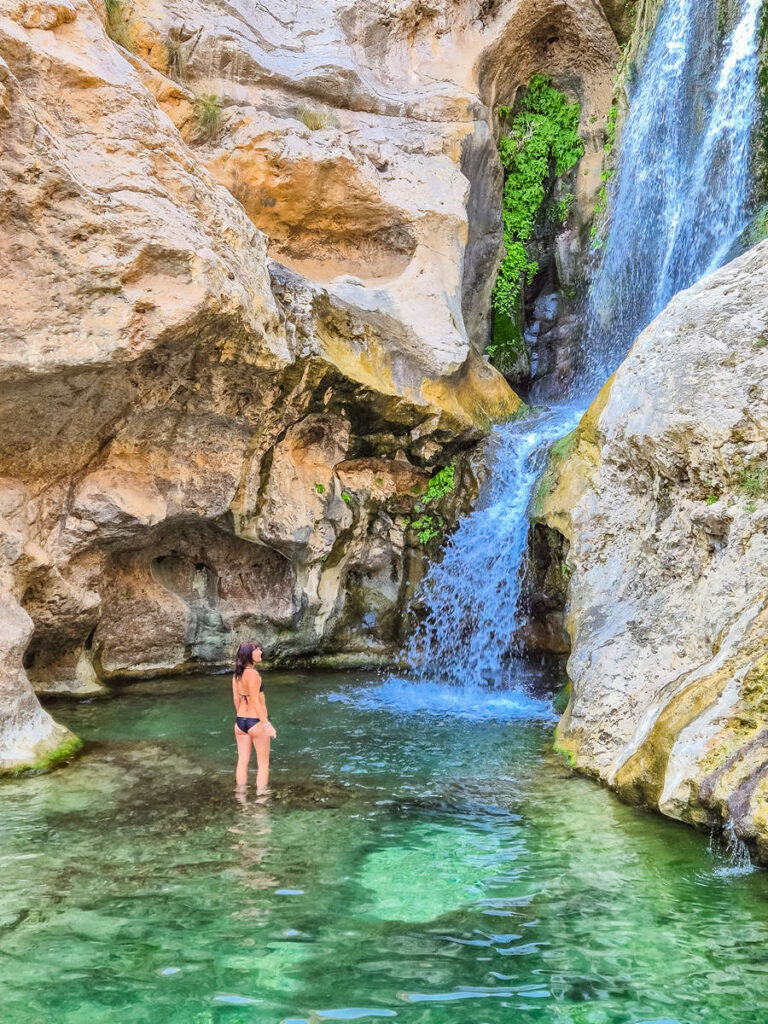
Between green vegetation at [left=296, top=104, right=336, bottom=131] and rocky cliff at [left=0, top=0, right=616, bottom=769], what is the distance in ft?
0.12

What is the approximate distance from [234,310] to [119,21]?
6.06 metres

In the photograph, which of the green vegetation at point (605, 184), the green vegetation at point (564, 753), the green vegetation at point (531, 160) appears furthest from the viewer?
the green vegetation at point (531, 160)

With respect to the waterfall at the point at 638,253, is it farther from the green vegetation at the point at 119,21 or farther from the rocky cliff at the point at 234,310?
the green vegetation at the point at 119,21

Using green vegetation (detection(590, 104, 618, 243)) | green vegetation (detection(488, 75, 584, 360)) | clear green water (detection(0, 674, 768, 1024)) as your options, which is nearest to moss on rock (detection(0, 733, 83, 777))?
clear green water (detection(0, 674, 768, 1024))

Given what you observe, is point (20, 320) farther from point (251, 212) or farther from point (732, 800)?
point (732, 800)

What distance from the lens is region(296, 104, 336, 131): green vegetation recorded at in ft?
40.3

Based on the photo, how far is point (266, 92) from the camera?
12.3m

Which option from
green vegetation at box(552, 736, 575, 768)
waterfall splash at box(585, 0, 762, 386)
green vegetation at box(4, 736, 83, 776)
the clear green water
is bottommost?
green vegetation at box(4, 736, 83, 776)

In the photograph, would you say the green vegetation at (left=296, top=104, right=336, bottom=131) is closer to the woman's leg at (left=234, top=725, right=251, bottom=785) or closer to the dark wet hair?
the dark wet hair

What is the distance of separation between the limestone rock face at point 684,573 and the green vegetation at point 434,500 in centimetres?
354

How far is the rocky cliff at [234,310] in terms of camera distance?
7438mm

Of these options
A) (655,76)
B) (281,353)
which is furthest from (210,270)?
(655,76)

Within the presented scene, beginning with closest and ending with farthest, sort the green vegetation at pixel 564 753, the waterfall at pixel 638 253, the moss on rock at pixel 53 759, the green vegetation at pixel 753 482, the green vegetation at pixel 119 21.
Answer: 1. the green vegetation at pixel 753 482
2. the moss on rock at pixel 53 759
3. the green vegetation at pixel 564 753
4. the waterfall at pixel 638 253
5. the green vegetation at pixel 119 21

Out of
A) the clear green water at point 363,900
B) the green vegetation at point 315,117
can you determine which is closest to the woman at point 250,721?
the clear green water at point 363,900
